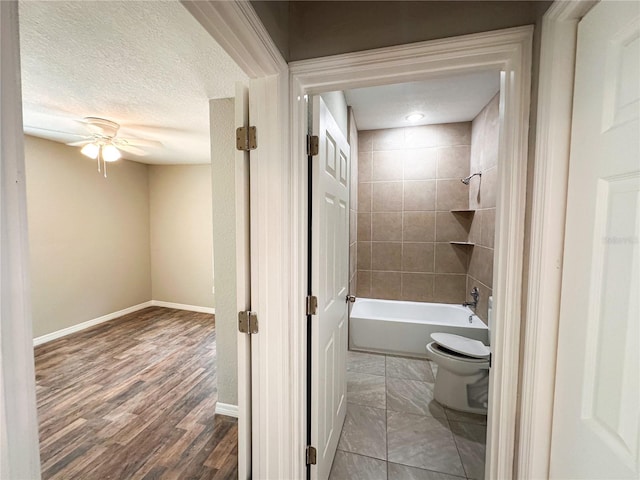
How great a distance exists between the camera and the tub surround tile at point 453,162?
329 cm

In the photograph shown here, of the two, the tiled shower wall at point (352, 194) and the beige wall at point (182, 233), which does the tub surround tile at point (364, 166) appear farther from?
the beige wall at point (182, 233)

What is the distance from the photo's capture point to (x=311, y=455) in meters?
1.31

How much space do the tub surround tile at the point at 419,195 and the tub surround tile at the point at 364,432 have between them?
2.30 metres

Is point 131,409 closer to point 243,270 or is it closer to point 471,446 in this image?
point 243,270

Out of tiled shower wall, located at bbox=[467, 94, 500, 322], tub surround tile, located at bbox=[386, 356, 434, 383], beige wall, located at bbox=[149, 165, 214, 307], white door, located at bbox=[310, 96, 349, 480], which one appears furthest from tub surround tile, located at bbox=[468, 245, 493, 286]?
beige wall, located at bbox=[149, 165, 214, 307]

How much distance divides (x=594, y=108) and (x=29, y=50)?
2.45 meters

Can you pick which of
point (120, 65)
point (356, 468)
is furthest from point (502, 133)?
point (120, 65)

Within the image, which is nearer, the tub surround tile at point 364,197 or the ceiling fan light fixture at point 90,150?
the ceiling fan light fixture at point 90,150

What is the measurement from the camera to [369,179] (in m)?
3.59

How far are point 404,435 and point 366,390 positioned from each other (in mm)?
539

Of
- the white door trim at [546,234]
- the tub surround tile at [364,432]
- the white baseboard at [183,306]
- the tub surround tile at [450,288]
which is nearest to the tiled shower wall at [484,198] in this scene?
the tub surround tile at [450,288]

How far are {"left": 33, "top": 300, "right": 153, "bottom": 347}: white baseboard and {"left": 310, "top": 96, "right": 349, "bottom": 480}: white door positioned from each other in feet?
10.8

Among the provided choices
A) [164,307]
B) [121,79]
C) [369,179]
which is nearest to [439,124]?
[369,179]

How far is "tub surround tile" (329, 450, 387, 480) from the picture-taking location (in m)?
1.58
